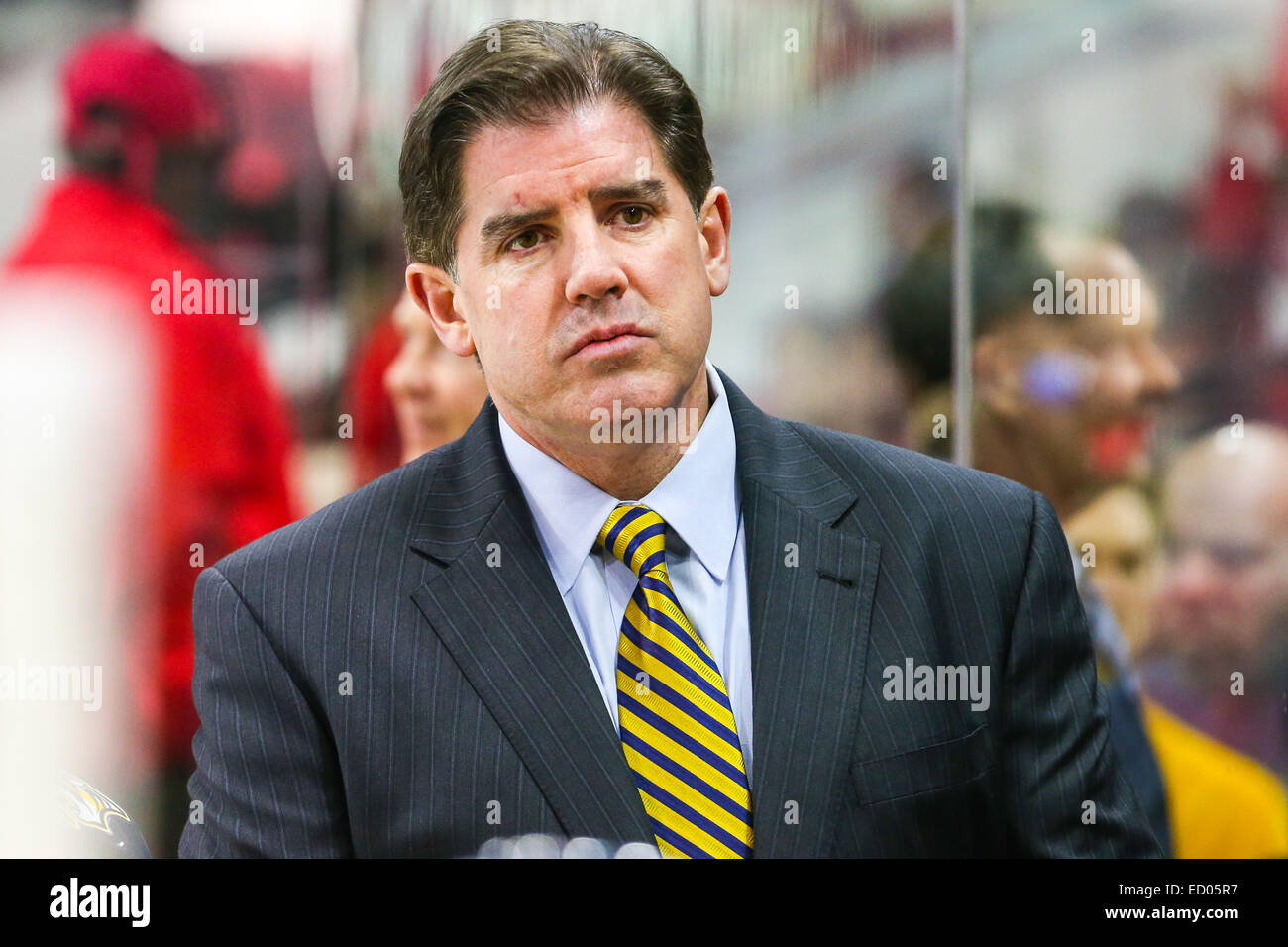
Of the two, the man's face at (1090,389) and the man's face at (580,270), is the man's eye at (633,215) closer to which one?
the man's face at (580,270)

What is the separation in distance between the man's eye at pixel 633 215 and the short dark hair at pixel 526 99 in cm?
12

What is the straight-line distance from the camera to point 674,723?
6.46 ft

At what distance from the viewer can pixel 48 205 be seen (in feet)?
9.91

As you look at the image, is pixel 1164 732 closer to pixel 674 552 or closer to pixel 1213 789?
pixel 1213 789

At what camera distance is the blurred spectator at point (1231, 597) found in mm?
3180

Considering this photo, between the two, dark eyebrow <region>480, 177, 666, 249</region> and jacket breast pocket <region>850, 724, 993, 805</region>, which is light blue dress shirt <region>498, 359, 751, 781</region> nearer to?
jacket breast pocket <region>850, 724, 993, 805</region>

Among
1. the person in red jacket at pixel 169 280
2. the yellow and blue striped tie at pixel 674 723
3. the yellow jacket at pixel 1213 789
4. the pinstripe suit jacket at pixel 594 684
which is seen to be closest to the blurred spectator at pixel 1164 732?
the yellow jacket at pixel 1213 789

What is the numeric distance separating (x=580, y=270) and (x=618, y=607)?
0.52 metres

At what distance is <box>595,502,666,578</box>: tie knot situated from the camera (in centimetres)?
207

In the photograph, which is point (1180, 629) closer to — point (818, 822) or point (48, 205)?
point (818, 822)

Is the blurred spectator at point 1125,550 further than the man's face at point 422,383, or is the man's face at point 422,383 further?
the blurred spectator at point 1125,550

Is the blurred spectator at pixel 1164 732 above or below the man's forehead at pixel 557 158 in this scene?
below

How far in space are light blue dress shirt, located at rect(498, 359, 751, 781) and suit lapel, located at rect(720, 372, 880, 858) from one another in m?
0.04

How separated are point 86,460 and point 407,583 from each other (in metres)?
1.33
